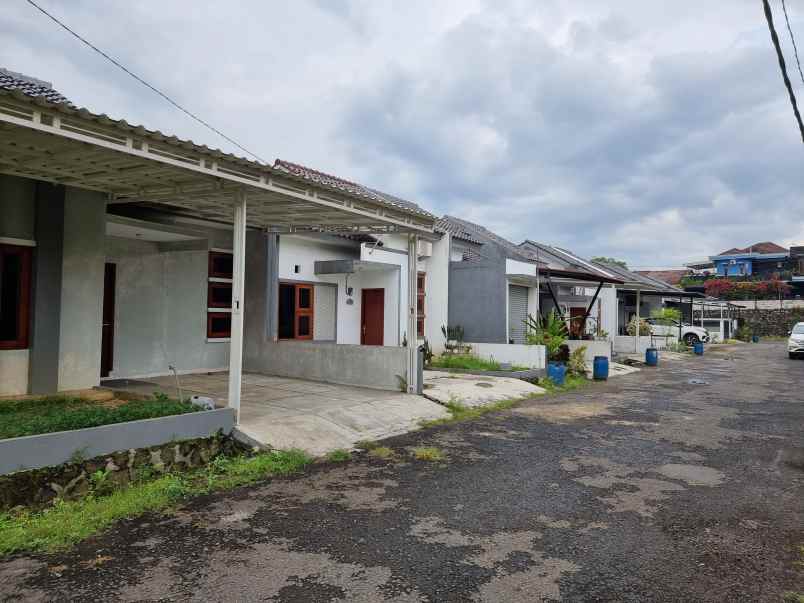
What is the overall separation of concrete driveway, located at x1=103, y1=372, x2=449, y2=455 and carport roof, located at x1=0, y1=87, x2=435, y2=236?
3109 mm

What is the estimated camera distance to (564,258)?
1158 inches

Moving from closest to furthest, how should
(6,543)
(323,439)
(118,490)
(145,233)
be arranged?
1. (6,543)
2. (118,490)
3. (323,439)
4. (145,233)

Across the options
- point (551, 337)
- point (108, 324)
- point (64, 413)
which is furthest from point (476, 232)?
point (64, 413)

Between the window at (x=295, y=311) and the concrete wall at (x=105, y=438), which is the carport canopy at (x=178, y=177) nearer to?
the concrete wall at (x=105, y=438)

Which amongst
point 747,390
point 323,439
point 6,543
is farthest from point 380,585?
point 747,390

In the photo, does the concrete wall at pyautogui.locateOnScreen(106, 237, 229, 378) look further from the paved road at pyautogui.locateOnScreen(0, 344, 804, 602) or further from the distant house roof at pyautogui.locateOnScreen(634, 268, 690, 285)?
the distant house roof at pyautogui.locateOnScreen(634, 268, 690, 285)

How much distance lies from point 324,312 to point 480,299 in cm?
604

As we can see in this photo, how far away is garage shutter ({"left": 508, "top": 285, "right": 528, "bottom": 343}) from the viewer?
19.1 meters

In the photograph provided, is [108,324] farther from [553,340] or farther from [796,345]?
[796,345]

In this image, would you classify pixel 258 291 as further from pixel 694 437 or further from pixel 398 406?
pixel 694 437

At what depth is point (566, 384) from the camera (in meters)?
15.0

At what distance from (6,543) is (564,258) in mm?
27940

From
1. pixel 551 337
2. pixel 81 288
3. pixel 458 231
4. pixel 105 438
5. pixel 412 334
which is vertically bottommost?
pixel 105 438

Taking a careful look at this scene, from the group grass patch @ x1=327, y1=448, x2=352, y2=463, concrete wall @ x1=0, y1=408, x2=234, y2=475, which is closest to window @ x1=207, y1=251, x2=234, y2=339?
concrete wall @ x1=0, y1=408, x2=234, y2=475
